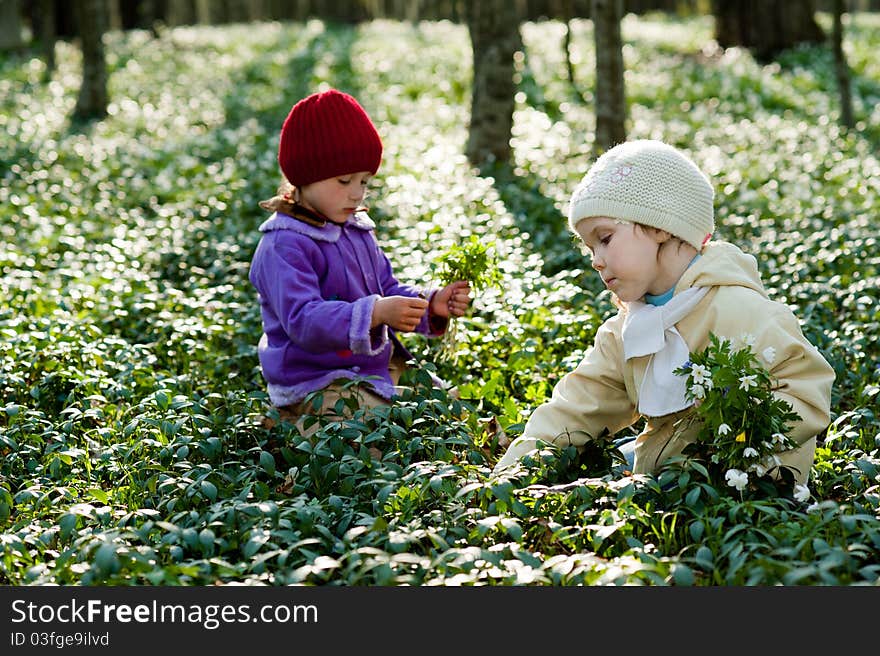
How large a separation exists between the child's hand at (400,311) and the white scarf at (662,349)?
2.90ft

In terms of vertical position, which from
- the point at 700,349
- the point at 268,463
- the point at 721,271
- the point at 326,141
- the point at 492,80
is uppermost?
the point at 492,80

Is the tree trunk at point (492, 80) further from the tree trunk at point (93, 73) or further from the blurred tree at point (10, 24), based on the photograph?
the blurred tree at point (10, 24)

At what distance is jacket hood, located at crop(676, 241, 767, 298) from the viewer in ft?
12.1

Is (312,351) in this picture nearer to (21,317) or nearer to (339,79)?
(21,317)

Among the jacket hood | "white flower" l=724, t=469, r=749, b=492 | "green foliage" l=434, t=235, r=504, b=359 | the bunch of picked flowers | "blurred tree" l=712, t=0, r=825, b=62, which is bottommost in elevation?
"white flower" l=724, t=469, r=749, b=492

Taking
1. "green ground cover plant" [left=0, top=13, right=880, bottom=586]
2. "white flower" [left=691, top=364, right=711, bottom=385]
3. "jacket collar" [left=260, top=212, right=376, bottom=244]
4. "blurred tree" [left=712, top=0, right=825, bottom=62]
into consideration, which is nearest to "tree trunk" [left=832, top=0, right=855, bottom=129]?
"green ground cover plant" [left=0, top=13, right=880, bottom=586]

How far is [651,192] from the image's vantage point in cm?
365

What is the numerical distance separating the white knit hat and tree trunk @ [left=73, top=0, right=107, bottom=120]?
1211 cm

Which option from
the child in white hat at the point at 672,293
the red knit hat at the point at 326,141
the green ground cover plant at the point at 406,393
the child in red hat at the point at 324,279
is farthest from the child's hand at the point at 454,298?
the child in white hat at the point at 672,293

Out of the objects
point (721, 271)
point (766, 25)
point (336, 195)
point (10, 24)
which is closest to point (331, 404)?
point (336, 195)

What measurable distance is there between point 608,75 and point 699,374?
6974 millimetres

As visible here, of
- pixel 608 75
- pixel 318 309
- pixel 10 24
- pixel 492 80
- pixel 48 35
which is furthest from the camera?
pixel 10 24

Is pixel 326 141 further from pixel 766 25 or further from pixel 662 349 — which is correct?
pixel 766 25

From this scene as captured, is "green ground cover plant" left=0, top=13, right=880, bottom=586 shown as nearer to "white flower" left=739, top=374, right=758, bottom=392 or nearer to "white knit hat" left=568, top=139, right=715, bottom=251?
"white flower" left=739, top=374, right=758, bottom=392
